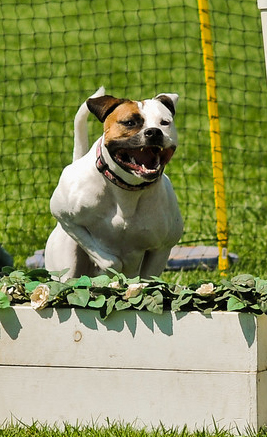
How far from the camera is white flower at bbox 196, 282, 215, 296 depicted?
12.0 ft

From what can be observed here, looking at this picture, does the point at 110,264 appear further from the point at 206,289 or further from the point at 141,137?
the point at 206,289

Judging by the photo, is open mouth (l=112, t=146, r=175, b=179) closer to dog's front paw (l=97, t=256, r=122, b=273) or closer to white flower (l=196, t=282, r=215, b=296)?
dog's front paw (l=97, t=256, r=122, b=273)

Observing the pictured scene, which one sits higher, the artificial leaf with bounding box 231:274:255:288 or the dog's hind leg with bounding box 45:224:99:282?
the dog's hind leg with bounding box 45:224:99:282

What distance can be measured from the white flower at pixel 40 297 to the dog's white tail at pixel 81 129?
1530 mm

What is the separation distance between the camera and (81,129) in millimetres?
5281

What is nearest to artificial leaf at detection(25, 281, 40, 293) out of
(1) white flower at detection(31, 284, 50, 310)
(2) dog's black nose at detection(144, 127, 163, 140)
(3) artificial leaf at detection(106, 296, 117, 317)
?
(1) white flower at detection(31, 284, 50, 310)

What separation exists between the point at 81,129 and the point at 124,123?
0.77 m

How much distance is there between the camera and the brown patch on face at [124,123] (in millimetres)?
4520

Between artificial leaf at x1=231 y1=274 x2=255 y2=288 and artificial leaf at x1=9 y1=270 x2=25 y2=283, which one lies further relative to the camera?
artificial leaf at x1=9 y1=270 x2=25 y2=283

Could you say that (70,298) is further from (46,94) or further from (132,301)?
(46,94)

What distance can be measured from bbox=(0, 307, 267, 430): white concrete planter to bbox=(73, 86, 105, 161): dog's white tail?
1.67 m

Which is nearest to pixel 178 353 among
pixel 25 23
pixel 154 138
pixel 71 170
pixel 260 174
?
pixel 154 138

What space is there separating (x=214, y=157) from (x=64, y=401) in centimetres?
408

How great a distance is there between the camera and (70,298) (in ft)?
12.2
